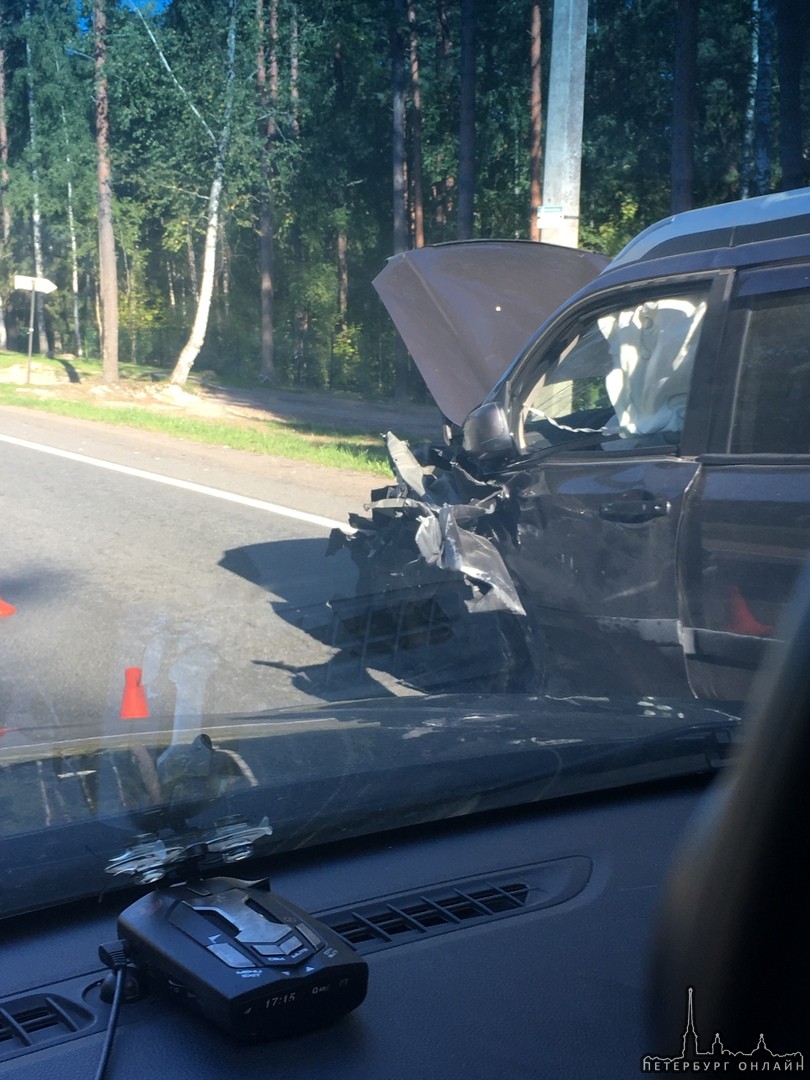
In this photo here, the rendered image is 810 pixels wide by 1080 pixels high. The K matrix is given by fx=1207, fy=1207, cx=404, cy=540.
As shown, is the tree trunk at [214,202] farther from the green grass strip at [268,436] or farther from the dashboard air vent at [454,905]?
the dashboard air vent at [454,905]

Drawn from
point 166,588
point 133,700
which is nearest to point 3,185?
point 166,588

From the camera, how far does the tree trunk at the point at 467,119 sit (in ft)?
84.0

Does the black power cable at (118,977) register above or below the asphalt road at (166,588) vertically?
above

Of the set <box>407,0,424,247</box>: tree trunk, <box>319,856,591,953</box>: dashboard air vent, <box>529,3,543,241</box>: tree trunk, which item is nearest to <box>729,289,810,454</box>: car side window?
A: <box>319,856,591,953</box>: dashboard air vent

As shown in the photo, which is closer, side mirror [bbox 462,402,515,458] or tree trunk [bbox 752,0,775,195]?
side mirror [bbox 462,402,515,458]

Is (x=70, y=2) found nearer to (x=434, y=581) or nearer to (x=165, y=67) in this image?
(x=165, y=67)

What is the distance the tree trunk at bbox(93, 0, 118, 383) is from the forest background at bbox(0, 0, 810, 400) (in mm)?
68

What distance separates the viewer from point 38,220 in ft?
154

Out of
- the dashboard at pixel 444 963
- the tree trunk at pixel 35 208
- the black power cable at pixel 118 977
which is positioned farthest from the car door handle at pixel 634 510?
the tree trunk at pixel 35 208

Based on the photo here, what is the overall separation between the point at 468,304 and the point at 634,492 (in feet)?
9.30

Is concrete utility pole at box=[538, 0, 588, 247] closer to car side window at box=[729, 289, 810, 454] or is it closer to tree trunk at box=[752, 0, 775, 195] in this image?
car side window at box=[729, 289, 810, 454]

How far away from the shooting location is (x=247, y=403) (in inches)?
1138

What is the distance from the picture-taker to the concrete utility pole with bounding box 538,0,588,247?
1123 centimetres

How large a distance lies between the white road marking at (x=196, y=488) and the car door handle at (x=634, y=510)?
4.41 m
